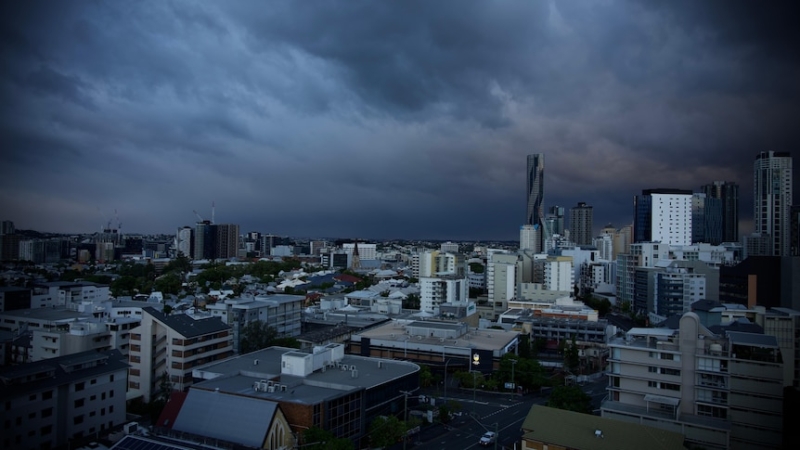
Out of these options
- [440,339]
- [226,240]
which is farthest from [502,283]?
[226,240]

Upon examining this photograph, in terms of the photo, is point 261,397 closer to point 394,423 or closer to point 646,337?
point 394,423

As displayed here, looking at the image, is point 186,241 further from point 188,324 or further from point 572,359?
point 572,359

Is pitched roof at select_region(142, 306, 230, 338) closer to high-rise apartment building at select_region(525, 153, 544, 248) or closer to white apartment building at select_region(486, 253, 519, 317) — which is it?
white apartment building at select_region(486, 253, 519, 317)

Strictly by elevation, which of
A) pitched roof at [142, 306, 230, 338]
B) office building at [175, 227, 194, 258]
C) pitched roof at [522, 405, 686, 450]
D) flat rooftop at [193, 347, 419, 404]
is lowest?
pitched roof at [522, 405, 686, 450]

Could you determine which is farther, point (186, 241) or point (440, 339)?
point (186, 241)

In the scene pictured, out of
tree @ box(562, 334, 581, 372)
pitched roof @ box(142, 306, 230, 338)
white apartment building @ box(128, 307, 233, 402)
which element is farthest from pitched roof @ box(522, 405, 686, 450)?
pitched roof @ box(142, 306, 230, 338)

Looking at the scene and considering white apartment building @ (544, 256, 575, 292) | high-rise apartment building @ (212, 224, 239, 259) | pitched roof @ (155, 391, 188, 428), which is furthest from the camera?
high-rise apartment building @ (212, 224, 239, 259)

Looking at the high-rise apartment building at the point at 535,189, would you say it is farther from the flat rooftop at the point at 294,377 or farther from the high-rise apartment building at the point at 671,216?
the flat rooftop at the point at 294,377
